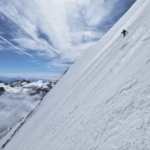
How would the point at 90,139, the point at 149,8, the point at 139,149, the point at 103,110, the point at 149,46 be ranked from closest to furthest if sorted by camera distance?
1. the point at 139,149
2. the point at 90,139
3. the point at 103,110
4. the point at 149,46
5. the point at 149,8

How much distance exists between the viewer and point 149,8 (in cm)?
617

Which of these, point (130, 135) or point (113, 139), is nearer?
point (130, 135)

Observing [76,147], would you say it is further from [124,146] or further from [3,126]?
[3,126]

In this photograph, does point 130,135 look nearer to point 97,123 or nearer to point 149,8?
point 97,123

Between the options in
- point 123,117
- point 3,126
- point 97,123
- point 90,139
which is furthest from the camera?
point 3,126

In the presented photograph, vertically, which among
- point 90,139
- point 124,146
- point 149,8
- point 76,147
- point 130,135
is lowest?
point 76,147

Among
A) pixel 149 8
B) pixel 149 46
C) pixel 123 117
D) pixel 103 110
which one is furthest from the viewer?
pixel 149 8

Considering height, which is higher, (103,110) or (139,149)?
(103,110)

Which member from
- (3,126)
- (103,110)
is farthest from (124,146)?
(3,126)

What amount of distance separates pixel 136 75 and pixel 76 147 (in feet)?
6.87

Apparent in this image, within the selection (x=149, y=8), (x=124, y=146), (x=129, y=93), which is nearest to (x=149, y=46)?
(x=129, y=93)

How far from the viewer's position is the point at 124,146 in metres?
1.60

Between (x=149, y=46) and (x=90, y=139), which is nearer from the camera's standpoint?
(x=90, y=139)

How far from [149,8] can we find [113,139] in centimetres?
729
